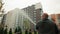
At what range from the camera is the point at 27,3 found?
4250 mm

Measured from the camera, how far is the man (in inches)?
143

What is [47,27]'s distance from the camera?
3.67 metres

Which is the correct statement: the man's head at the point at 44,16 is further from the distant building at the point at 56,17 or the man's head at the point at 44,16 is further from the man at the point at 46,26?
the distant building at the point at 56,17

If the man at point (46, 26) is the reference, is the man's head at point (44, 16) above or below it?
above

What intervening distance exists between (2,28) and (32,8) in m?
1.03

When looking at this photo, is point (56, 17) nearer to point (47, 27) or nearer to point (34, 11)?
point (47, 27)

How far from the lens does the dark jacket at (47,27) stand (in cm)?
362

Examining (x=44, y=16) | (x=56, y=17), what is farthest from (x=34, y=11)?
(x=56, y=17)

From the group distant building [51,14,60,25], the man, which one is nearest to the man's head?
the man

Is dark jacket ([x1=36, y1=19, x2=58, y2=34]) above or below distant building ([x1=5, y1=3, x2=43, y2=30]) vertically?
below

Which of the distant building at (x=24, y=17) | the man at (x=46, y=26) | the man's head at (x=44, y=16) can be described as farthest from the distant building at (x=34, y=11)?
the man at (x=46, y=26)

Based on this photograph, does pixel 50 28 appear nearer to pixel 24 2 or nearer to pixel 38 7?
pixel 38 7

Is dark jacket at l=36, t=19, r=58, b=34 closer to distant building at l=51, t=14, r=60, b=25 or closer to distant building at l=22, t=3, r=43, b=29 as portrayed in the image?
distant building at l=51, t=14, r=60, b=25

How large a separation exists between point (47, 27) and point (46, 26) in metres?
0.03
